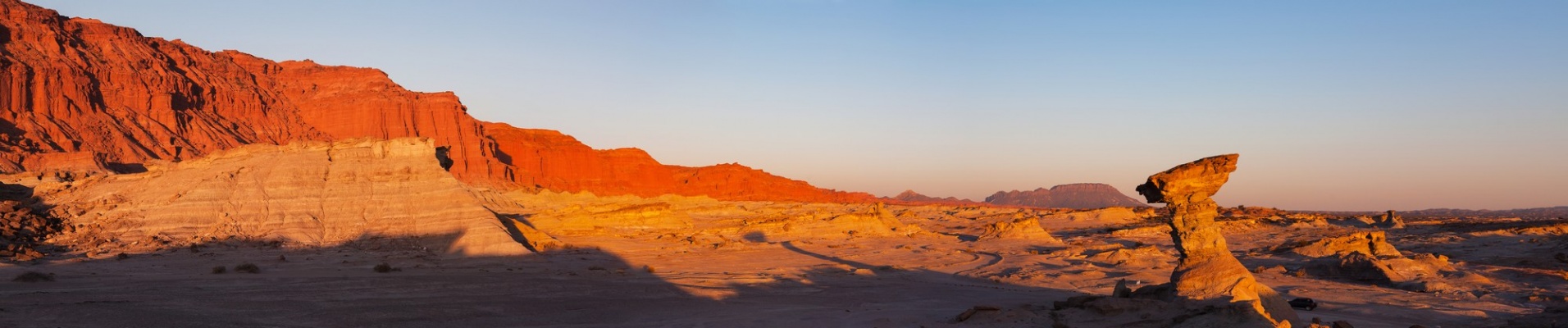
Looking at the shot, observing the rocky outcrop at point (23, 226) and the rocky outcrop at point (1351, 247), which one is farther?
the rocky outcrop at point (1351, 247)

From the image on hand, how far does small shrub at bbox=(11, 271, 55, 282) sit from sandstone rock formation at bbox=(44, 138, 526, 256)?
873 cm

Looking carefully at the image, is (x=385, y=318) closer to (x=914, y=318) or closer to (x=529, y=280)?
(x=529, y=280)

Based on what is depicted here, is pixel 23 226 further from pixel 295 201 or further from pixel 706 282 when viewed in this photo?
pixel 706 282

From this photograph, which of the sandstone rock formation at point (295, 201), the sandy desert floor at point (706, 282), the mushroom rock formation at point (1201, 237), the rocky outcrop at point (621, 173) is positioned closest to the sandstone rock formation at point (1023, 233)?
the sandy desert floor at point (706, 282)

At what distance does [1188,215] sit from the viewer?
15.8 m

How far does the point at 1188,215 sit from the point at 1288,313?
→ 8.13 feet

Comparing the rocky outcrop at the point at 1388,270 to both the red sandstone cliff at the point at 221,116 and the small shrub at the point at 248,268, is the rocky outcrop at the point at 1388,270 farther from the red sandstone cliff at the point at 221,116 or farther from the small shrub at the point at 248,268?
the red sandstone cliff at the point at 221,116

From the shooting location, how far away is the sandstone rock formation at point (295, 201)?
28250 mm

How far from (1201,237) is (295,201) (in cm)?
A: 3017

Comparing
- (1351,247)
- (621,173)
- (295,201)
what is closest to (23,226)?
(295,201)

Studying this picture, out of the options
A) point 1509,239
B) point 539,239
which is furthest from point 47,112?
point 1509,239

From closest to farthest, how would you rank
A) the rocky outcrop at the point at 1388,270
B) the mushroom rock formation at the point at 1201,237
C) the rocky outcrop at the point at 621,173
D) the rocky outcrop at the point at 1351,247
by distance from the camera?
the mushroom rock formation at the point at 1201,237 → the rocky outcrop at the point at 1388,270 → the rocky outcrop at the point at 1351,247 → the rocky outcrop at the point at 621,173

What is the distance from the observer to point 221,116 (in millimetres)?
102062

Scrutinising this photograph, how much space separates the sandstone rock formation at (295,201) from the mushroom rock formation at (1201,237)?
69.0 feet
